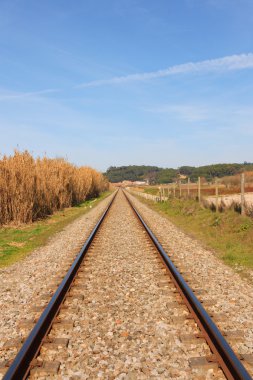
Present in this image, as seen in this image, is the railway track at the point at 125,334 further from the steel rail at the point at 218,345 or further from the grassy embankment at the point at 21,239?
the grassy embankment at the point at 21,239

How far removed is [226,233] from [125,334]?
29.5 ft

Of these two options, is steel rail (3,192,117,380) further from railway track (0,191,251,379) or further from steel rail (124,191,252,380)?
steel rail (124,191,252,380)

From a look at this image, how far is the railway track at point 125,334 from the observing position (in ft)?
12.5

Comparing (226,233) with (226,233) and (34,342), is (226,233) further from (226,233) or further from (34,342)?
(34,342)

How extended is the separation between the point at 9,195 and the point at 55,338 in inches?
520

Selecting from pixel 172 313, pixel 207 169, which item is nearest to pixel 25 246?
pixel 172 313

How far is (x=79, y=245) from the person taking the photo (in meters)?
11.4

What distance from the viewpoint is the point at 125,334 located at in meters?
4.74

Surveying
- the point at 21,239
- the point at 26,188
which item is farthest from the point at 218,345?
the point at 26,188

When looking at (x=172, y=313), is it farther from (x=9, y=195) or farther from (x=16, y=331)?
(x=9, y=195)

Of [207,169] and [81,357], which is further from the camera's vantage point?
[207,169]

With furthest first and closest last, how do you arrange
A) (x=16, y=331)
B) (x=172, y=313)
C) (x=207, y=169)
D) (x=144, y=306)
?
(x=207, y=169), (x=144, y=306), (x=172, y=313), (x=16, y=331)

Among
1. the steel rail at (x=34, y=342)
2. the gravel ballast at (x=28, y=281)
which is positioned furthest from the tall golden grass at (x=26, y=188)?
the steel rail at (x=34, y=342)

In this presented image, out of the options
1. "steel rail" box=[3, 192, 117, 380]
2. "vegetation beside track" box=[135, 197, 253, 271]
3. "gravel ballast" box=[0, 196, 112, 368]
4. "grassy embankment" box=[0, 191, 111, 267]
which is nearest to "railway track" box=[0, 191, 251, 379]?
"steel rail" box=[3, 192, 117, 380]
